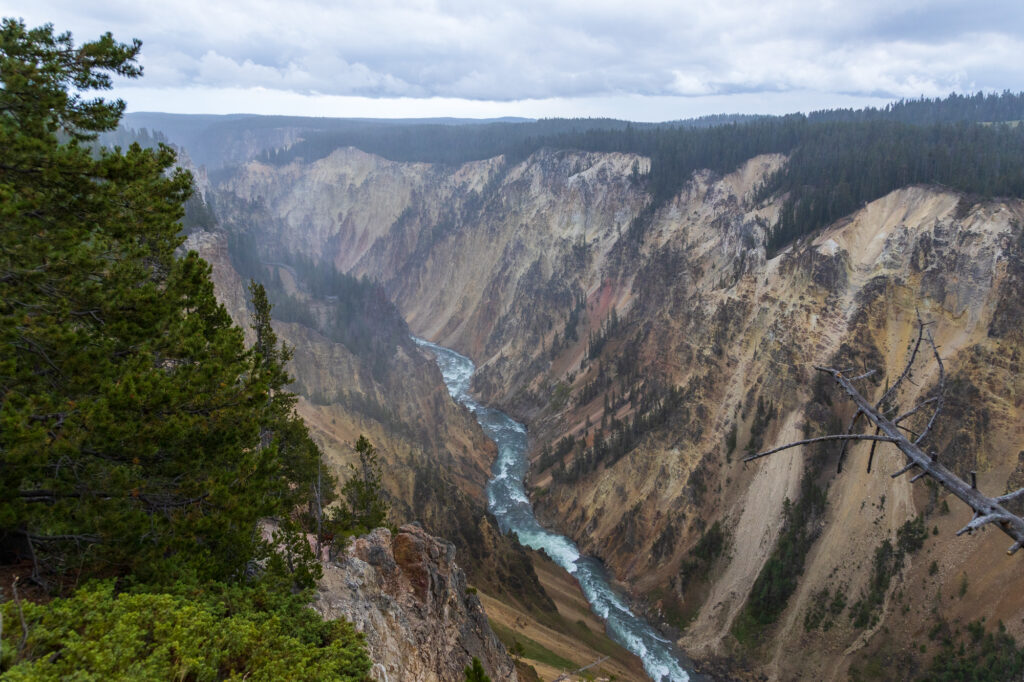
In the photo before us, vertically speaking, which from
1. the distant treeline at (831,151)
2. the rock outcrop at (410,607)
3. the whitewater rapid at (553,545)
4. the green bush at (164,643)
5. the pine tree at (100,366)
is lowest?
the whitewater rapid at (553,545)

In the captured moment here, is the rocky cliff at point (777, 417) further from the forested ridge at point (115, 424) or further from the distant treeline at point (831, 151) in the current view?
the forested ridge at point (115, 424)

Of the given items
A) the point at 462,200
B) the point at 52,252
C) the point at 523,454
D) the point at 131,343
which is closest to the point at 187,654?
the point at 131,343

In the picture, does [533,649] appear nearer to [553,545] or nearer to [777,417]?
[553,545]

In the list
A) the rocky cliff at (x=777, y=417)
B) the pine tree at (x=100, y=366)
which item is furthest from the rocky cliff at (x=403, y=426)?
the pine tree at (x=100, y=366)

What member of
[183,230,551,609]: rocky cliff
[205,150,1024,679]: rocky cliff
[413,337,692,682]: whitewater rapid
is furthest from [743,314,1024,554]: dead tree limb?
[413,337,692,682]: whitewater rapid

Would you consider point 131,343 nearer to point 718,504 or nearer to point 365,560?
point 365,560

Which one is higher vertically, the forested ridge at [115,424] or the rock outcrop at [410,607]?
the forested ridge at [115,424]

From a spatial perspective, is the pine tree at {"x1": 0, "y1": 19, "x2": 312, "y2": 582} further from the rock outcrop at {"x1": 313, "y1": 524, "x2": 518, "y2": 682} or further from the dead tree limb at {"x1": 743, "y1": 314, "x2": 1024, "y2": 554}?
the dead tree limb at {"x1": 743, "y1": 314, "x2": 1024, "y2": 554}
